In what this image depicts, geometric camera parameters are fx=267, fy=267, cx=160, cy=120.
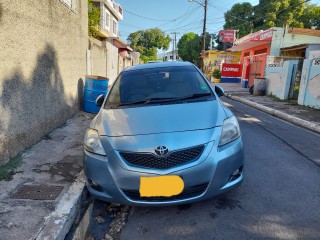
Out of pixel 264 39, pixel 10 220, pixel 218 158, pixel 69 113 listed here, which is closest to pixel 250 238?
pixel 218 158

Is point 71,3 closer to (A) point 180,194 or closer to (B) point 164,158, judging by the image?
(B) point 164,158

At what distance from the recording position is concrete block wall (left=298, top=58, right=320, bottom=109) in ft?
31.8

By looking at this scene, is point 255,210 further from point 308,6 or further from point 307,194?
point 308,6

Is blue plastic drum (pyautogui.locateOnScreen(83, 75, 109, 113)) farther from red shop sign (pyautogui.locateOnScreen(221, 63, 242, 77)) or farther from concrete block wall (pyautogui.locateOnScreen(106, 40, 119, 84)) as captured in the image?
red shop sign (pyautogui.locateOnScreen(221, 63, 242, 77))

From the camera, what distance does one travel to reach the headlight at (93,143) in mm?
2777

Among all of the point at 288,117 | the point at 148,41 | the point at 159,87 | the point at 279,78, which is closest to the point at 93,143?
the point at 159,87

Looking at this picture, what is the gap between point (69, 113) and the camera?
688cm

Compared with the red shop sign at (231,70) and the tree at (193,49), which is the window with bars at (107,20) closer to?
the red shop sign at (231,70)

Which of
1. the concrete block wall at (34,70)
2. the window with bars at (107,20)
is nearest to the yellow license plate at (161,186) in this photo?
the concrete block wall at (34,70)

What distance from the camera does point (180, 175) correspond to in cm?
250

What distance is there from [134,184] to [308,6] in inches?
1558

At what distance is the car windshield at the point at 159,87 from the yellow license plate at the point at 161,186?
1.23 m

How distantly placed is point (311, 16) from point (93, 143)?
38164 mm

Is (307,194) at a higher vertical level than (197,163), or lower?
lower
